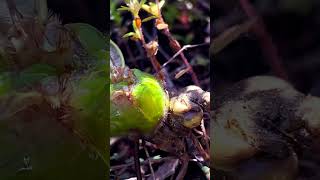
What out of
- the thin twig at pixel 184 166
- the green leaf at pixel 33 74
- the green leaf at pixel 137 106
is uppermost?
the green leaf at pixel 33 74

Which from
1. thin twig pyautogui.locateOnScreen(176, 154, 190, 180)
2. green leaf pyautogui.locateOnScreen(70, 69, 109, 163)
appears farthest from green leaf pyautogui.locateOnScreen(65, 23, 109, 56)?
thin twig pyautogui.locateOnScreen(176, 154, 190, 180)

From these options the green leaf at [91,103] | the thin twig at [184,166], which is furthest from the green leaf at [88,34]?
the thin twig at [184,166]

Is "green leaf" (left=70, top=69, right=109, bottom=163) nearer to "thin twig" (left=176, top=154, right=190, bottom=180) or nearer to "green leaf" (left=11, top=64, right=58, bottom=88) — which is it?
"green leaf" (left=11, top=64, right=58, bottom=88)

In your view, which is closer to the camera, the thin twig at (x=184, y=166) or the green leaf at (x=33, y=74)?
the green leaf at (x=33, y=74)

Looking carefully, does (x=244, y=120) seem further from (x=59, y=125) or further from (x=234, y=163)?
(x=59, y=125)

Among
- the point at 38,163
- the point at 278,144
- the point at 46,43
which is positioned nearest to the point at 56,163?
the point at 38,163

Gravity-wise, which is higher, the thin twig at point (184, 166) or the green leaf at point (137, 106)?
the green leaf at point (137, 106)

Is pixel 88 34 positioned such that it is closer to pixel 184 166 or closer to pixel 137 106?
pixel 137 106

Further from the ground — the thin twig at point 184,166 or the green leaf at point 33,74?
the green leaf at point 33,74

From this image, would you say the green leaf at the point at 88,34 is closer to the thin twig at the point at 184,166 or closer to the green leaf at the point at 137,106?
the green leaf at the point at 137,106

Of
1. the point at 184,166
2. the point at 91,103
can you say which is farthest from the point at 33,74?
the point at 184,166

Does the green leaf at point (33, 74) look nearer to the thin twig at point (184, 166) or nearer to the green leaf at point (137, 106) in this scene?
the green leaf at point (137, 106)
